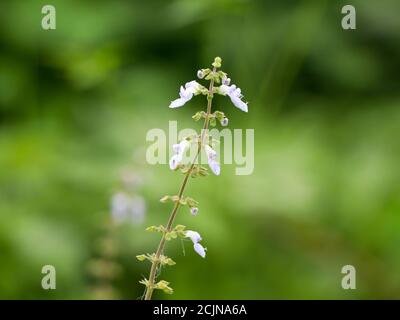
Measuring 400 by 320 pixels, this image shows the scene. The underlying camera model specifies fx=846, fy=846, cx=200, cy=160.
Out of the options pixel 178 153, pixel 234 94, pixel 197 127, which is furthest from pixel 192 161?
pixel 197 127

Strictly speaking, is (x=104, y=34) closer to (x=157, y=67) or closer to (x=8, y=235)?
(x=157, y=67)

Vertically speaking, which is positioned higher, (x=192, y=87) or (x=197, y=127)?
(x=197, y=127)

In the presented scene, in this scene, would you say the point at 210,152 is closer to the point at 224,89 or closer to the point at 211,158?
the point at 211,158

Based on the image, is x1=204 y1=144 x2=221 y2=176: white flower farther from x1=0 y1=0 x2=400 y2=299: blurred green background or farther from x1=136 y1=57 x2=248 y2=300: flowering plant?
x1=0 y1=0 x2=400 y2=299: blurred green background

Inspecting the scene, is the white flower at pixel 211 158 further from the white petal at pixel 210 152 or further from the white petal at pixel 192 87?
the white petal at pixel 192 87
